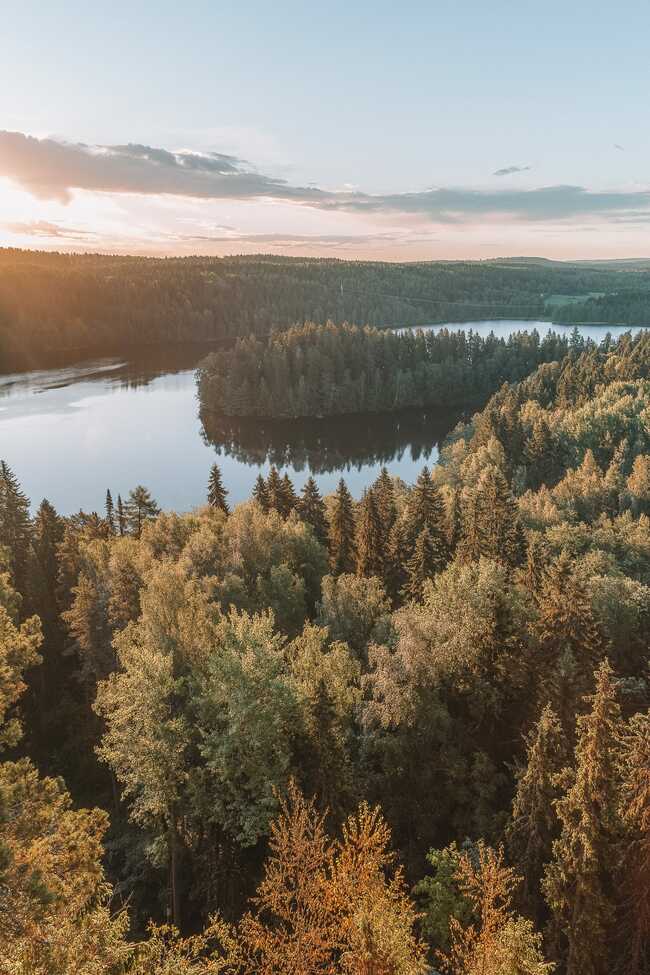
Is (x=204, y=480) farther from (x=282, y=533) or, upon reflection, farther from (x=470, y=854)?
(x=470, y=854)

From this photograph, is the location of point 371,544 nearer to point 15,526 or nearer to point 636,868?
point 15,526

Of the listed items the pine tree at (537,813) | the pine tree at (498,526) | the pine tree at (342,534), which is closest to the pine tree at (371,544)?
the pine tree at (342,534)

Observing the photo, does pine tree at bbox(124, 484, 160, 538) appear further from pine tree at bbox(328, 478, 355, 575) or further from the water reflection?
the water reflection

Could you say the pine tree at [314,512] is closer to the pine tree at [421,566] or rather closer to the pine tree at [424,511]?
the pine tree at [424,511]

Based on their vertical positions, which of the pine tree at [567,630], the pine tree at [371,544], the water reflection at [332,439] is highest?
the pine tree at [567,630]

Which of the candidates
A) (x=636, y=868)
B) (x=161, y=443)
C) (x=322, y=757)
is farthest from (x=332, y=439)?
(x=636, y=868)
